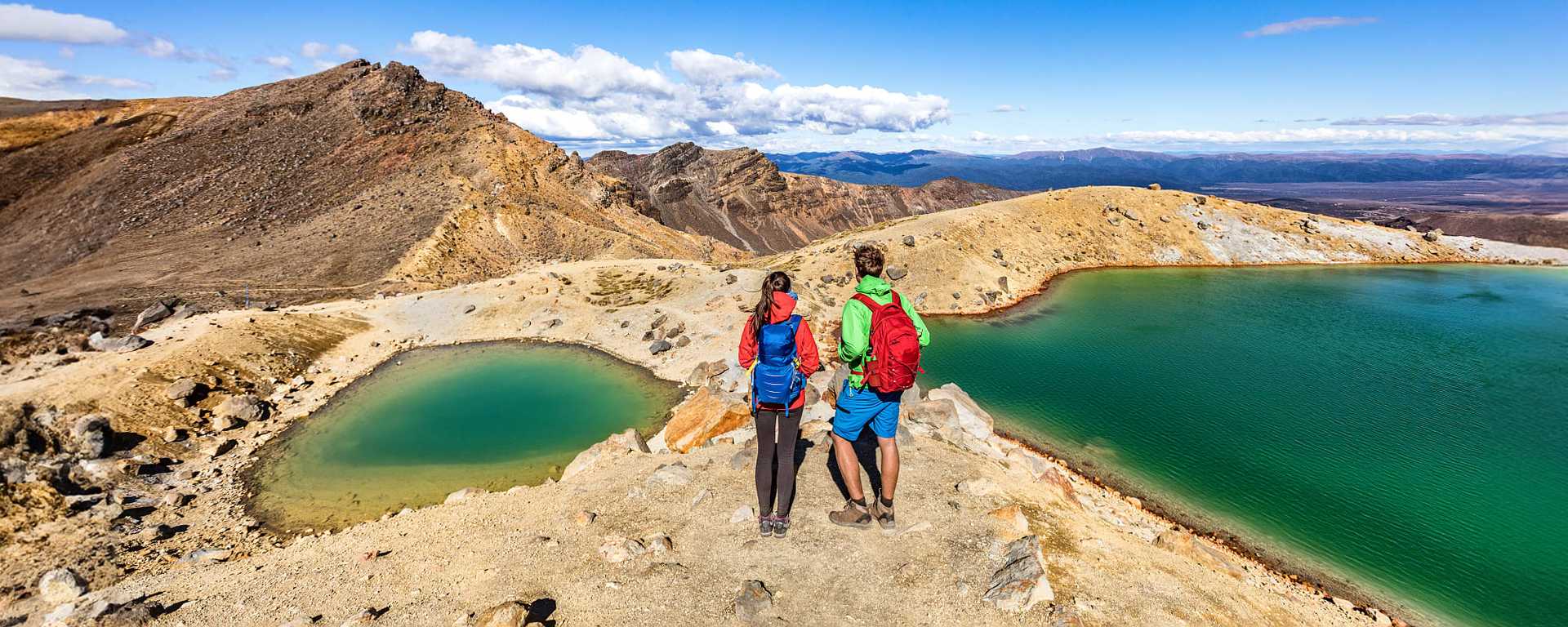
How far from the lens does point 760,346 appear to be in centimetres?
811

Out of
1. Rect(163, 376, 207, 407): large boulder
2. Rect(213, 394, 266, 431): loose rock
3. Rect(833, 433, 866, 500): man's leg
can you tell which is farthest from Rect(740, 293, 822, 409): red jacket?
Rect(163, 376, 207, 407): large boulder

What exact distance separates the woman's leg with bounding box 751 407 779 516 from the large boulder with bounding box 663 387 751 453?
5.94 metres

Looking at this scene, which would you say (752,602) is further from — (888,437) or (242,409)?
(242,409)

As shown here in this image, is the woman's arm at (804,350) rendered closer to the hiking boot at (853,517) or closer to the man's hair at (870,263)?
the man's hair at (870,263)

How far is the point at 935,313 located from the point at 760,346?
3066 centimetres

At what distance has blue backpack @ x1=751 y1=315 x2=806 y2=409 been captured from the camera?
798cm

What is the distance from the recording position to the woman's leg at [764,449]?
845cm

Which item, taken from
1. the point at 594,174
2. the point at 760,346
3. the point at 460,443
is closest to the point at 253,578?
the point at 760,346

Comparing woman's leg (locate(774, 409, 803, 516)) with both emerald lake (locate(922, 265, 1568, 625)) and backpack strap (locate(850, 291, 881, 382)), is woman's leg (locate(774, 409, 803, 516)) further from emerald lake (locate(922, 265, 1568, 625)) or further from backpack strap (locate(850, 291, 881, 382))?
emerald lake (locate(922, 265, 1568, 625))

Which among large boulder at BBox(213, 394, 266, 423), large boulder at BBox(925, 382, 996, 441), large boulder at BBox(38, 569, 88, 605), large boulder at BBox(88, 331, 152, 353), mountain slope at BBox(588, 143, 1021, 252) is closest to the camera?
large boulder at BBox(38, 569, 88, 605)

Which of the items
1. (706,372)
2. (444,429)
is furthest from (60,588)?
(706,372)

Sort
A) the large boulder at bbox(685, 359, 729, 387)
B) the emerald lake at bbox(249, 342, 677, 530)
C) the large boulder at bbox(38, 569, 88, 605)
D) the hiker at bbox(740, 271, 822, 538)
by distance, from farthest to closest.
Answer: the large boulder at bbox(685, 359, 729, 387)
the emerald lake at bbox(249, 342, 677, 530)
the large boulder at bbox(38, 569, 88, 605)
the hiker at bbox(740, 271, 822, 538)

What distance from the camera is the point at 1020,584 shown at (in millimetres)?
7938

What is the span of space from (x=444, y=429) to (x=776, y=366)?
56.3 ft
